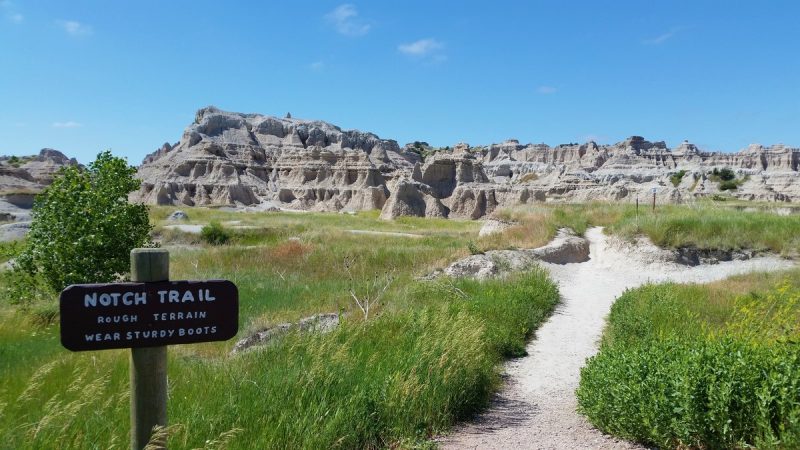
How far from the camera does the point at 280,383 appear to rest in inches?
198

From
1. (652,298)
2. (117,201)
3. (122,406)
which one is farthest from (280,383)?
(117,201)

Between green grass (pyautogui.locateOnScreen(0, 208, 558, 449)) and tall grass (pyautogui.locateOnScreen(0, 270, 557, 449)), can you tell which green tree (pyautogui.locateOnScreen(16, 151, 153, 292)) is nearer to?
green grass (pyautogui.locateOnScreen(0, 208, 558, 449))

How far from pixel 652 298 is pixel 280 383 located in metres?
8.07

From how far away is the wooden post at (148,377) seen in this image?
3121 millimetres

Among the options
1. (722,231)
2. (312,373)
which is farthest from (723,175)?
(312,373)

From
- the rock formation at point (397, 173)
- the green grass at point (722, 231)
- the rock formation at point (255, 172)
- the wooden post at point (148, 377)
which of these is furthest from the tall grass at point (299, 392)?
the rock formation at point (255, 172)

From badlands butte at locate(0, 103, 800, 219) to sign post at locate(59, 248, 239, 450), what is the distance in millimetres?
46906

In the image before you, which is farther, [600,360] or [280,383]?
[600,360]

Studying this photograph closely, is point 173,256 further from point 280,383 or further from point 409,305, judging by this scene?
point 280,383

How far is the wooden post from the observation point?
312cm

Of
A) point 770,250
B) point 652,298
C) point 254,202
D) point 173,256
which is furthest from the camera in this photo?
point 254,202

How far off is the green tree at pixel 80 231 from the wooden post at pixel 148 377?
30.2 feet

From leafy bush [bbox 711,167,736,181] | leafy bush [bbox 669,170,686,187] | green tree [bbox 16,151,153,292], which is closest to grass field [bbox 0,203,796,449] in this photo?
green tree [bbox 16,151,153,292]

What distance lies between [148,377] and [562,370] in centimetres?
633
